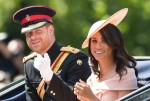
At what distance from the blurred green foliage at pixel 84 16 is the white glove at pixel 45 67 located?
6.21 meters

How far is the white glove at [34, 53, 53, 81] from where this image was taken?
7.30 m

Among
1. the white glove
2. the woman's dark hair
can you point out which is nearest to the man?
the white glove

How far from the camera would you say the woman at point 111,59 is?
24.2 feet

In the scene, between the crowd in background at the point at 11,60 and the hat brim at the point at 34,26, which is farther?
the crowd in background at the point at 11,60

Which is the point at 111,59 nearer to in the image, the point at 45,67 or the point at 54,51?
the point at 45,67

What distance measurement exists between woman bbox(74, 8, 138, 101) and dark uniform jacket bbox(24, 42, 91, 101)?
6.7 inches

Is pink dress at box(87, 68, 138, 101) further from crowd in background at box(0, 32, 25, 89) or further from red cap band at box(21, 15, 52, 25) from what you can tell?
crowd in background at box(0, 32, 25, 89)

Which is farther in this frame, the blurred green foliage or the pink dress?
the blurred green foliage

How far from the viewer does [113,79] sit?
7.43 m

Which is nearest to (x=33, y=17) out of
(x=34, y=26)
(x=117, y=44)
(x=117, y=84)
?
(x=34, y=26)

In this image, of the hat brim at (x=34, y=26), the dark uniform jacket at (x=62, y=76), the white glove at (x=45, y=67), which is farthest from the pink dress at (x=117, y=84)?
the hat brim at (x=34, y=26)

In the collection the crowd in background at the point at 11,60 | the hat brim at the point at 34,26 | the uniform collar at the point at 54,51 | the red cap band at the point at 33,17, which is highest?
the red cap band at the point at 33,17

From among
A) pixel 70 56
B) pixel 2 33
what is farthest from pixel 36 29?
pixel 2 33

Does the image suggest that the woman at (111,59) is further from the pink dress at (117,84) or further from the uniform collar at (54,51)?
the uniform collar at (54,51)
